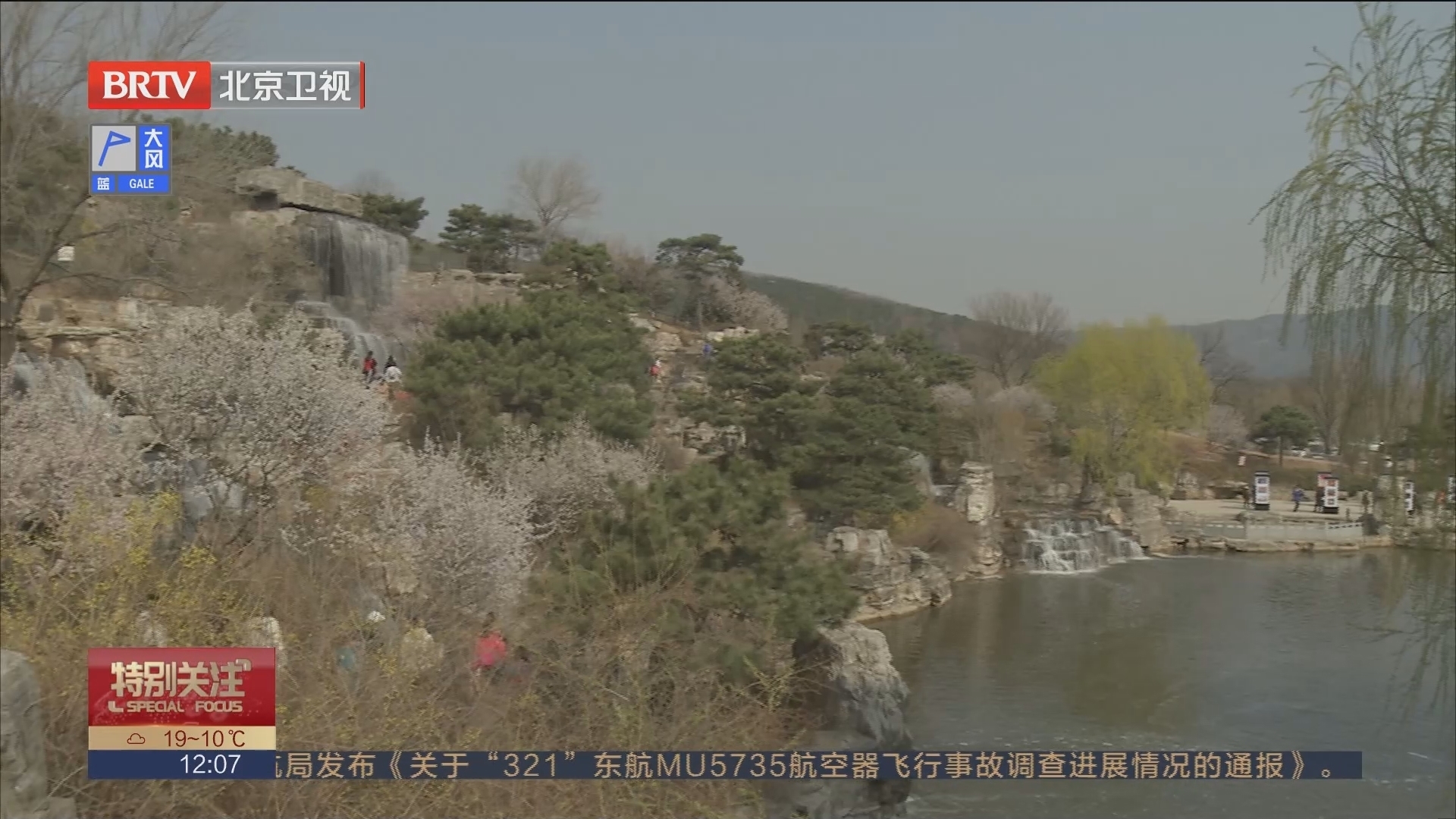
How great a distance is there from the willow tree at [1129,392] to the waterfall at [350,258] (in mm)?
14840

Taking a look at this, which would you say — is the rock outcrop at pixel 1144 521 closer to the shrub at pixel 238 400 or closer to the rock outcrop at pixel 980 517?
the rock outcrop at pixel 980 517

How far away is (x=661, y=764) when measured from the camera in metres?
3.74

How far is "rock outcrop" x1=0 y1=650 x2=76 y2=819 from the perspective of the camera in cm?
298

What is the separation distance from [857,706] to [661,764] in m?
5.35

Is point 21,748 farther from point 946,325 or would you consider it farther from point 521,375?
point 946,325

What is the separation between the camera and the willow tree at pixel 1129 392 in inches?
582

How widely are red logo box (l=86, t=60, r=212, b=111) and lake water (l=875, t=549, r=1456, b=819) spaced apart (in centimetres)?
523

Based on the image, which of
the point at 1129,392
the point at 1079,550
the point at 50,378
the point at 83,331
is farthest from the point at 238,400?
the point at 1079,550

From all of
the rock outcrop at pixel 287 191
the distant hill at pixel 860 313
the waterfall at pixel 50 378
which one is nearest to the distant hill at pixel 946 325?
the distant hill at pixel 860 313

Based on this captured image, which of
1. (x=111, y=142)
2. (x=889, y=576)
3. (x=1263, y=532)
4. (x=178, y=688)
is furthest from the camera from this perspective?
(x=1263, y=532)

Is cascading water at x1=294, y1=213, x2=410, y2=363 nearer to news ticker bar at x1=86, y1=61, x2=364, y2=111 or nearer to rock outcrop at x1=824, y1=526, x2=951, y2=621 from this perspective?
rock outcrop at x1=824, y1=526, x2=951, y2=621

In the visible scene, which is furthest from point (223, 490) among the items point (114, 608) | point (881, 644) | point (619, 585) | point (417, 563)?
point (881, 644)

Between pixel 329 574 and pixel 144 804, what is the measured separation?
2431 millimetres

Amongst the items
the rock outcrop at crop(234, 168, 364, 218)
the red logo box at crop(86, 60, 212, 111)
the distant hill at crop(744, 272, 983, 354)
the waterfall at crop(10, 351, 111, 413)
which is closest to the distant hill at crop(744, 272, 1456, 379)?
the distant hill at crop(744, 272, 983, 354)
